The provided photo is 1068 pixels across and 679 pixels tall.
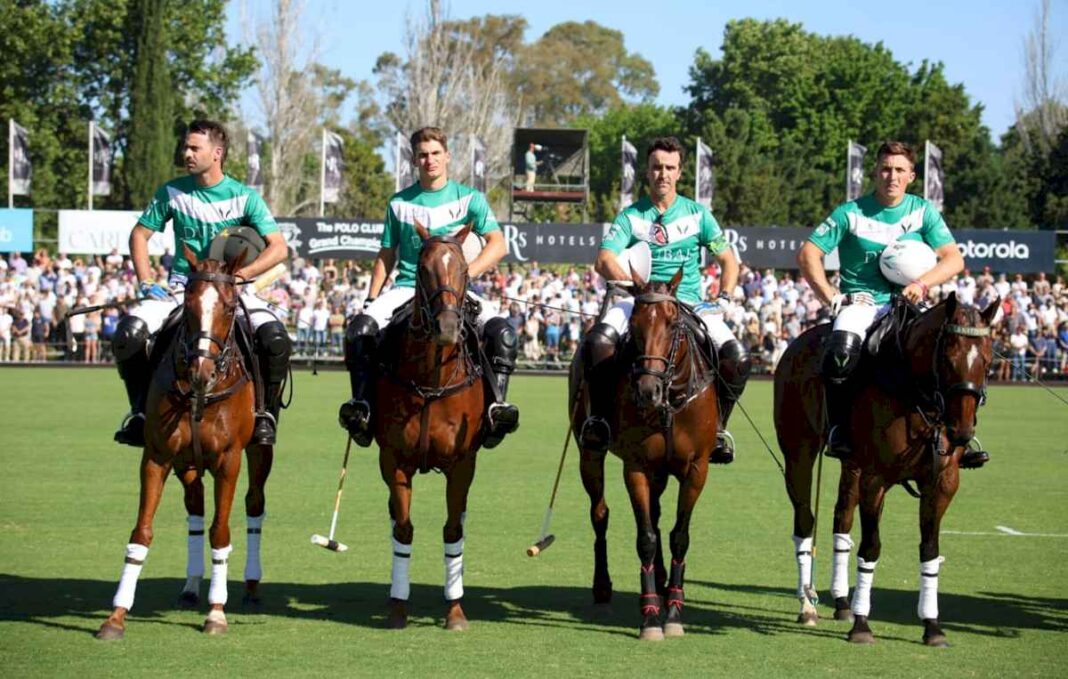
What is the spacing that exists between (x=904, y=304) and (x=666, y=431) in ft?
5.63

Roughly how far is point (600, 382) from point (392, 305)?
4.77ft

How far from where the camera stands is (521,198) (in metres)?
53.9

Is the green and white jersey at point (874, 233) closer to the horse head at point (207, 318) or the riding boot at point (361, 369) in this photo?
the riding boot at point (361, 369)

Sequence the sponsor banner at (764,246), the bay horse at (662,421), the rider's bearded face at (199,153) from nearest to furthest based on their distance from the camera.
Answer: the bay horse at (662,421)
the rider's bearded face at (199,153)
the sponsor banner at (764,246)

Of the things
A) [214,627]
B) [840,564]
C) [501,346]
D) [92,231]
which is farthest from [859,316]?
[92,231]

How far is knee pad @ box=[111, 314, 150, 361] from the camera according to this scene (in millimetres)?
9602

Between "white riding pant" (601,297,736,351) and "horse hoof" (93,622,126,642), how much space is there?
3581mm

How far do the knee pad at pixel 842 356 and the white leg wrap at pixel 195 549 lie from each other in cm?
433

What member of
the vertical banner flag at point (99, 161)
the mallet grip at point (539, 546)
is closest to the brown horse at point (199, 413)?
the mallet grip at point (539, 546)

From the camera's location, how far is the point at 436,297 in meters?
9.12

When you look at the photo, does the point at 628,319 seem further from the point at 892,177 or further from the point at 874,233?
the point at 892,177

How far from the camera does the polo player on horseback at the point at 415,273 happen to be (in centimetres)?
977

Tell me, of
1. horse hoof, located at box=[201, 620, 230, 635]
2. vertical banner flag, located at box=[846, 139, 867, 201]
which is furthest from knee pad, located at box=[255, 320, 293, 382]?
vertical banner flag, located at box=[846, 139, 867, 201]

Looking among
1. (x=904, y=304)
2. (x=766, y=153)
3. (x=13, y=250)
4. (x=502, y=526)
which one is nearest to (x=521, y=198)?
(x=13, y=250)
